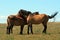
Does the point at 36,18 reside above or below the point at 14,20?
above

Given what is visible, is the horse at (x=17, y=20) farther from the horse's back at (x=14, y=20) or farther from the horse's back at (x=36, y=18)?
the horse's back at (x=36, y=18)

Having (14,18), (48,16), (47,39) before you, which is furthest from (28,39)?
(48,16)

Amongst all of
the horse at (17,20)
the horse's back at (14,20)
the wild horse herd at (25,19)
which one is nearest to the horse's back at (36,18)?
the wild horse herd at (25,19)

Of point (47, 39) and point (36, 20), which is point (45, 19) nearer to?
point (36, 20)

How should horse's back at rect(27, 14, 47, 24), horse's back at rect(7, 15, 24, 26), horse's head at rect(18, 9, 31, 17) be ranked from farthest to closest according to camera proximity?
horse's head at rect(18, 9, 31, 17), horse's back at rect(27, 14, 47, 24), horse's back at rect(7, 15, 24, 26)

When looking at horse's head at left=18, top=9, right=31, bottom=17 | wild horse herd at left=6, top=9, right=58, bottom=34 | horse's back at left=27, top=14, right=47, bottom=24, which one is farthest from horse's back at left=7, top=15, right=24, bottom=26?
horse's back at left=27, top=14, right=47, bottom=24

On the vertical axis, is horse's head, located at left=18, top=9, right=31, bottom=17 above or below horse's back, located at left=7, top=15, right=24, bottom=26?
above

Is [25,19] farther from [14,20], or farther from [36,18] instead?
[14,20]

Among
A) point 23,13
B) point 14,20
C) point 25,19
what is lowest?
point 14,20

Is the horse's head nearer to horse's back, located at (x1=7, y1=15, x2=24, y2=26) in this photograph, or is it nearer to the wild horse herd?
the wild horse herd

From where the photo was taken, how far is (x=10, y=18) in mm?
18875

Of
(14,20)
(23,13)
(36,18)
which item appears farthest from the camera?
(23,13)

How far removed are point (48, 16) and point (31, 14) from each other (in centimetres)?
168

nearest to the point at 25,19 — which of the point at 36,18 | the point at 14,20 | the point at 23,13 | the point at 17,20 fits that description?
the point at 23,13
